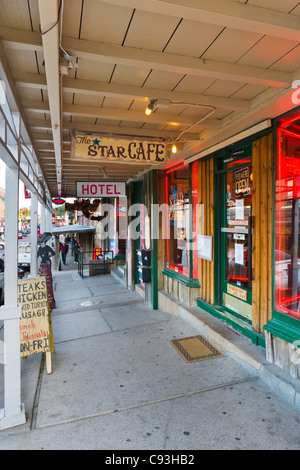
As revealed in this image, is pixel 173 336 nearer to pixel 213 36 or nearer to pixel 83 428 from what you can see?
pixel 83 428

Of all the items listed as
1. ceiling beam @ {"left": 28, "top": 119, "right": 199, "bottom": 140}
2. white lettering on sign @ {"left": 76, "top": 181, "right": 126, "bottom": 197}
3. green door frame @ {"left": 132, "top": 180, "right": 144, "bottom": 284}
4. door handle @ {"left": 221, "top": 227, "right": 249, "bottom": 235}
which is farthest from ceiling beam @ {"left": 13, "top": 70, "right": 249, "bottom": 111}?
green door frame @ {"left": 132, "top": 180, "right": 144, "bottom": 284}

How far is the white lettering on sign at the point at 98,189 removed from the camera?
7.32m

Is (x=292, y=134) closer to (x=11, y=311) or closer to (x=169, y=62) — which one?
(x=169, y=62)

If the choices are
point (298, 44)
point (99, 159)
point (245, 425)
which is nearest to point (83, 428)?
point (245, 425)

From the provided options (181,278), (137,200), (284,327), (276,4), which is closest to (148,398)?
(284,327)

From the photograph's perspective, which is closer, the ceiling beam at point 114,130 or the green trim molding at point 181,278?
the ceiling beam at point 114,130

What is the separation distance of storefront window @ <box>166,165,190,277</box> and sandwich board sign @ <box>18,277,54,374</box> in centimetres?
306

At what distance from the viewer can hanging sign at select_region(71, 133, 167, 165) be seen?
384cm

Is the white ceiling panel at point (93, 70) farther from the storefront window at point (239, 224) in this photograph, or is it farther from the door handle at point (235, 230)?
the door handle at point (235, 230)

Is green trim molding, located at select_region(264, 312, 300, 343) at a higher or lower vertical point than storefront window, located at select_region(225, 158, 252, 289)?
lower

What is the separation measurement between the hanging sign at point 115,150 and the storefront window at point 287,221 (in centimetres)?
164

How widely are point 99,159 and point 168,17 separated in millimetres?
2040

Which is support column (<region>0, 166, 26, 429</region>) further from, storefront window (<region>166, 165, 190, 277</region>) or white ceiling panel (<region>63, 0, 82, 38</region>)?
storefront window (<region>166, 165, 190, 277</region>)

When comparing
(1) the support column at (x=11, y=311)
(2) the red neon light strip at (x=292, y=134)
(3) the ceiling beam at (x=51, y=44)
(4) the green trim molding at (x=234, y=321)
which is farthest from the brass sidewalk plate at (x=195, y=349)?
(3) the ceiling beam at (x=51, y=44)
